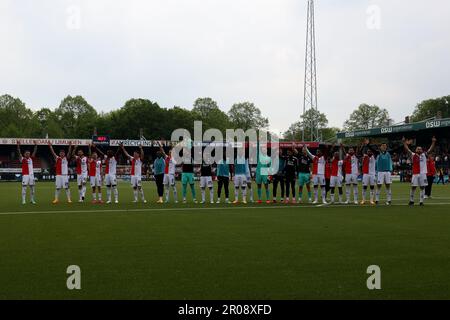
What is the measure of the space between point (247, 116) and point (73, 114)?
4593 cm

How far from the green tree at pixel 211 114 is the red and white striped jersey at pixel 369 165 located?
100 m

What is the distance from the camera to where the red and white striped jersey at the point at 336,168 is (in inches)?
928

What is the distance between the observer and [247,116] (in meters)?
147

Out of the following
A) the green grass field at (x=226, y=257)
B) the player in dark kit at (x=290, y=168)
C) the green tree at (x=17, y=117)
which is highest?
the green tree at (x=17, y=117)

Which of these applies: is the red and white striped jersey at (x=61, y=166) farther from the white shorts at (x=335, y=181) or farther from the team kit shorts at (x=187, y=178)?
the white shorts at (x=335, y=181)

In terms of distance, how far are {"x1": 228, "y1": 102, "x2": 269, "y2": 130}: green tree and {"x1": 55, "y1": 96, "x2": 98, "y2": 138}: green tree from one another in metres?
37.5

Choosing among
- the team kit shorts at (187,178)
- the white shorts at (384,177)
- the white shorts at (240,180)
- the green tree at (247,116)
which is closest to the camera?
the white shorts at (384,177)

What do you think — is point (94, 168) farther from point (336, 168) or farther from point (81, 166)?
point (336, 168)

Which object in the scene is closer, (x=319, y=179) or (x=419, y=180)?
(x=419, y=180)

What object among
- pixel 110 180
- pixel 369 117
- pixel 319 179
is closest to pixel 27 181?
pixel 110 180

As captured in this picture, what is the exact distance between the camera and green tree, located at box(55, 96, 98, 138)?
126m

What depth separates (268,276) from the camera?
7559mm

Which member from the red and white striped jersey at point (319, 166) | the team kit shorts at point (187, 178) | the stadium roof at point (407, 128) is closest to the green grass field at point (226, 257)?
the red and white striped jersey at point (319, 166)

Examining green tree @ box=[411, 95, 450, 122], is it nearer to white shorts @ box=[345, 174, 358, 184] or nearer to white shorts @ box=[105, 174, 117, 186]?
white shorts @ box=[345, 174, 358, 184]
